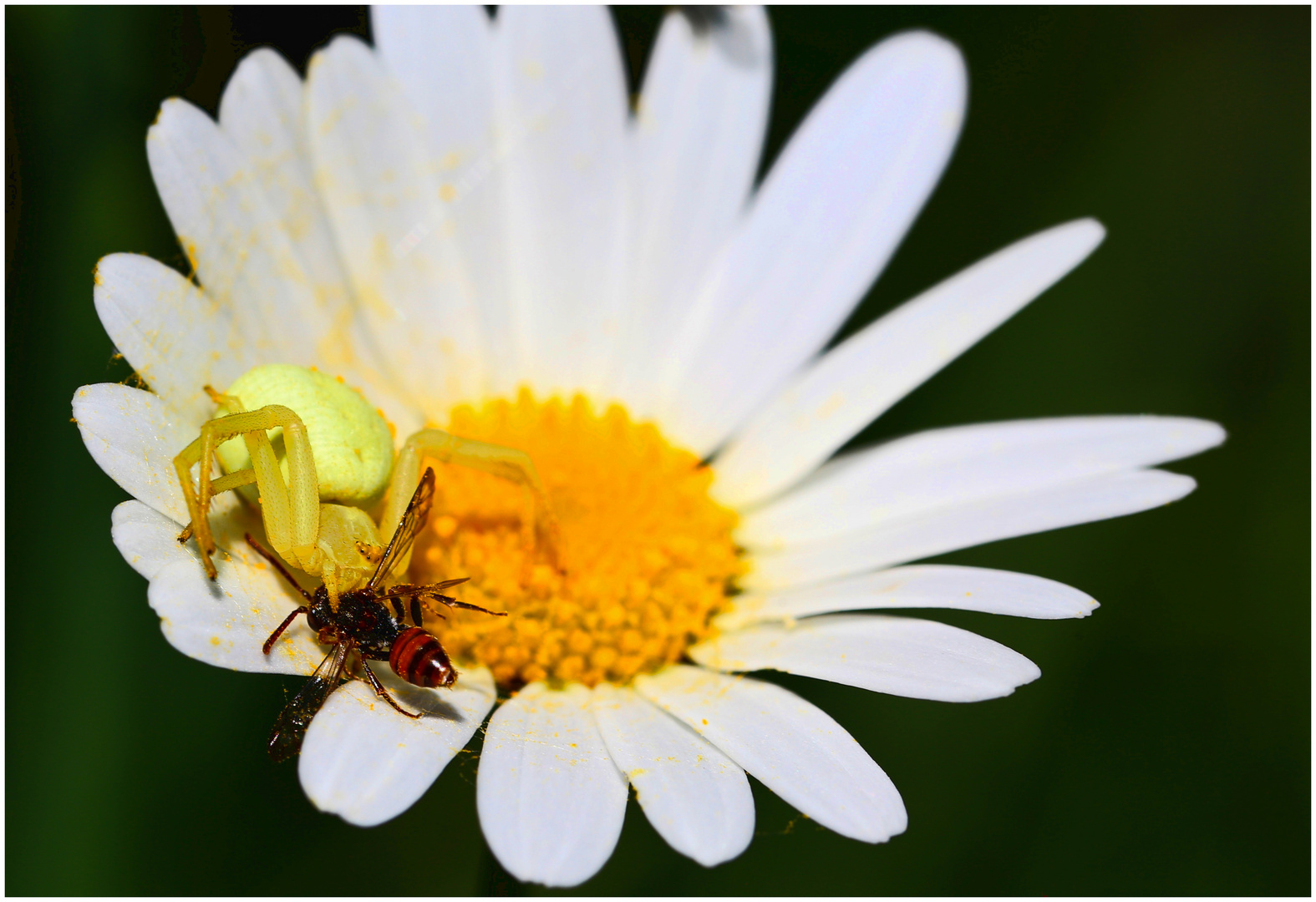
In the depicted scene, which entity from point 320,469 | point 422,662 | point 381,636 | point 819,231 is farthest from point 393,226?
point 422,662

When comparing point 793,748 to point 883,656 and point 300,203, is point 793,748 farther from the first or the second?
point 300,203

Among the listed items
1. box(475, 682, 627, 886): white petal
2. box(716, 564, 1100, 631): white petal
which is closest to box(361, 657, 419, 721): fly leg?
box(475, 682, 627, 886): white petal

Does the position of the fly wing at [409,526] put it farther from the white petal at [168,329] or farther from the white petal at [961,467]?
the white petal at [961,467]

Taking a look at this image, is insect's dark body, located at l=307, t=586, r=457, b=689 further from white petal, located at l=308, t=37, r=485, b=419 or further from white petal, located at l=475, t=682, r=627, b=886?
white petal, located at l=308, t=37, r=485, b=419

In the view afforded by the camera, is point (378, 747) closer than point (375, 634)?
Yes

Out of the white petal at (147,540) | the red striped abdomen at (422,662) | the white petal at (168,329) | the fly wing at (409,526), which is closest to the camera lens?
the white petal at (147,540)

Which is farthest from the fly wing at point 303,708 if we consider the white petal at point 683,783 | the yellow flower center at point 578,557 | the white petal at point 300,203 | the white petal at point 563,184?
the white petal at point 563,184
